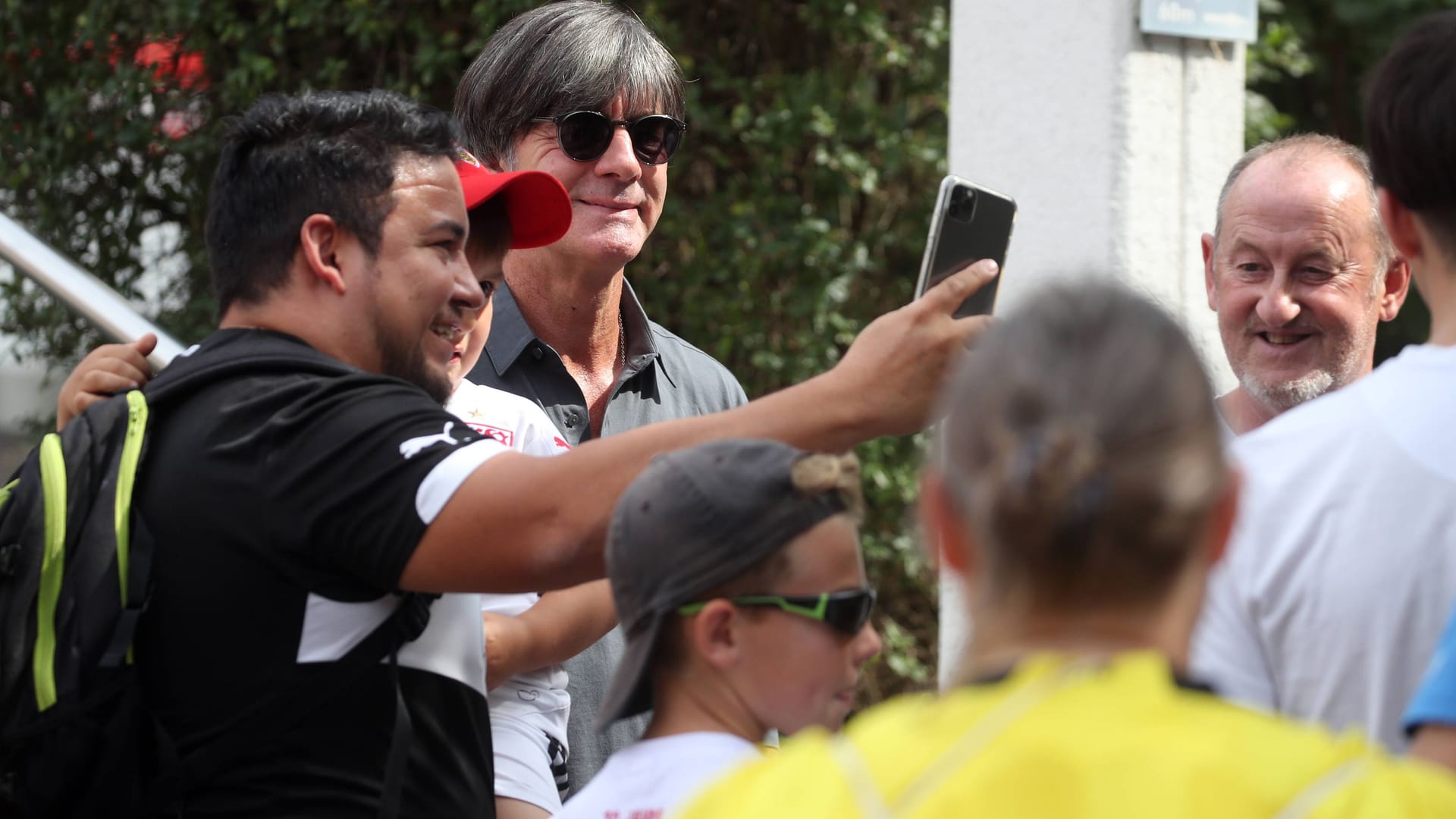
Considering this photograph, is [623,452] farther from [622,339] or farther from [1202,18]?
[1202,18]

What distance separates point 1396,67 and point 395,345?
4.39 ft

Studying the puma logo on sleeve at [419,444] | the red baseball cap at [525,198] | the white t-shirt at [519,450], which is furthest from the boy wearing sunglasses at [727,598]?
the red baseball cap at [525,198]

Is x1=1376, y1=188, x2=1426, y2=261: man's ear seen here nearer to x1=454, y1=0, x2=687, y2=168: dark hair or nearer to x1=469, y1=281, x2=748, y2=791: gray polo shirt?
x1=469, y1=281, x2=748, y2=791: gray polo shirt

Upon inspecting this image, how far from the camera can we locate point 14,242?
2783 millimetres

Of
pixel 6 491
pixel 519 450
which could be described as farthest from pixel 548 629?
pixel 6 491

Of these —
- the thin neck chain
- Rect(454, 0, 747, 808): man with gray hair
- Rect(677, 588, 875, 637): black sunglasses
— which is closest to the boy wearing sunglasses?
Rect(677, 588, 875, 637): black sunglasses

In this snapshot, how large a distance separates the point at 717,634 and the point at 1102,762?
790 millimetres

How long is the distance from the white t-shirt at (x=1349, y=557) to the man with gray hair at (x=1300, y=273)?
4.94 feet

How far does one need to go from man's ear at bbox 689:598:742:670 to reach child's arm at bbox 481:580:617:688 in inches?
25.2

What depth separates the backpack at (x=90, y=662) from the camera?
81.0 inches

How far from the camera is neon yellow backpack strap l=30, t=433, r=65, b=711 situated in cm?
206

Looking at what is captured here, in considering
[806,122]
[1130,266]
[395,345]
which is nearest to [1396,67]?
[395,345]

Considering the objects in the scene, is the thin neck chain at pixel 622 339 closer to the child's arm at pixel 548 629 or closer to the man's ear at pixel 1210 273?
the child's arm at pixel 548 629

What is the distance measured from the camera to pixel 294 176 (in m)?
2.40
